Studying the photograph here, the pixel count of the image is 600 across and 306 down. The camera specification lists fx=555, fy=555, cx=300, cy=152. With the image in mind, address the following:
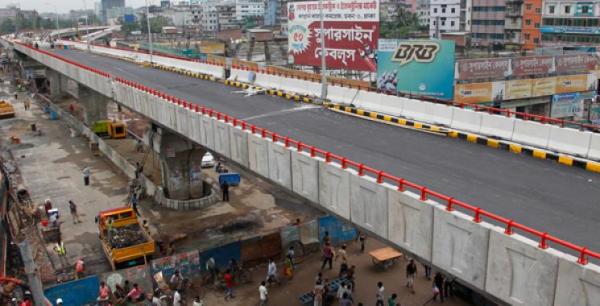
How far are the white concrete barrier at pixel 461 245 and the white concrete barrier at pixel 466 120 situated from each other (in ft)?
29.4

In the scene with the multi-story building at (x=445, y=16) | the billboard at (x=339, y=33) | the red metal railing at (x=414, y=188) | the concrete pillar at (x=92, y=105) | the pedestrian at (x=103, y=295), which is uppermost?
the multi-story building at (x=445, y=16)

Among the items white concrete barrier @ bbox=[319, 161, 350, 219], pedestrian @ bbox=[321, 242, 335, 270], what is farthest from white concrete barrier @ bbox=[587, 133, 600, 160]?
pedestrian @ bbox=[321, 242, 335, 270]

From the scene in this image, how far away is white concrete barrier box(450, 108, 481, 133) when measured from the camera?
19.8 m

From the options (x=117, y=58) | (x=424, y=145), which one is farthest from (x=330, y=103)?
(x=117, y=58)

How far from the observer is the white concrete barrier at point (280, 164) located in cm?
1670

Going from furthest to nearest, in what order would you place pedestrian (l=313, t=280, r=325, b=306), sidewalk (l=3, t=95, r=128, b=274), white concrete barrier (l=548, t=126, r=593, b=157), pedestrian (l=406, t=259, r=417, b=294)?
sidewalk (l=3, t=95, r=128, b=274) < pedestrian (l=406, t=259, r=417, b=294) < pedestrian (l=313, t=280, r=325, b=306) < white concrete barrier (l=548, t=126, r=593, b=157)

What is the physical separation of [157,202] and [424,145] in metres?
22.1

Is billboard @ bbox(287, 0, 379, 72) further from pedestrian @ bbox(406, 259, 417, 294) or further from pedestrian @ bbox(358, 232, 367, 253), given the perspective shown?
pedestrian @ bbox(406, 259, 417, 294)

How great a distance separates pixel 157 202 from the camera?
3562 centimetres

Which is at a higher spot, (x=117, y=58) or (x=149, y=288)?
(x=117, y=58)

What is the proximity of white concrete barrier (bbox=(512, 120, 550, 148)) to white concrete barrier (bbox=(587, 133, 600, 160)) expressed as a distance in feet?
4.88

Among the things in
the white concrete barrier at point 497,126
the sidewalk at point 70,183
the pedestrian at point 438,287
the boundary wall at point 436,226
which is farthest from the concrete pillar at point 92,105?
the white concrete barrier at point 497,126

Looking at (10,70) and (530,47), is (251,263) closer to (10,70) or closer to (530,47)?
(530,47)

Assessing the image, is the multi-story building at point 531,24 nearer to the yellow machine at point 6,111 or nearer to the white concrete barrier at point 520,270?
the yellow machine at point 6,111
